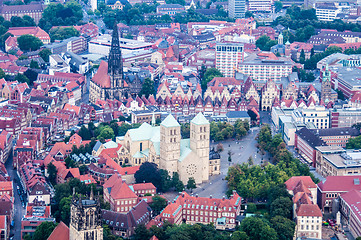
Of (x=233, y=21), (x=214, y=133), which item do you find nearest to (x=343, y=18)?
(x=233, y=21)

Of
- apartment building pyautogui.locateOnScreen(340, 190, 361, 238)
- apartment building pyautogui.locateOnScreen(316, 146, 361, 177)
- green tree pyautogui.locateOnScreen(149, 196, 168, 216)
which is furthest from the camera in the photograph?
apartment building pyautogui.locateOnScreen(316, 146, 361, 177)

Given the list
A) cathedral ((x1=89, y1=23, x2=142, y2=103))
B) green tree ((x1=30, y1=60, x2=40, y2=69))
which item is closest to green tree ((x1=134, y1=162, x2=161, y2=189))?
cathedral ((x1=89, y1=23, x2=142, y2=103))

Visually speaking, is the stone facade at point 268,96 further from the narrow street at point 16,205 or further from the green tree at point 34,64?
the narrow street at point 16,205

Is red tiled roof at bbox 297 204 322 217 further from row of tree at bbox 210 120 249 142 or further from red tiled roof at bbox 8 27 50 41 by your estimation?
red tiled roof at bbox 8 27 50 41

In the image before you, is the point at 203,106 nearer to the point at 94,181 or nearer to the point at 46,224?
the point at 94,181

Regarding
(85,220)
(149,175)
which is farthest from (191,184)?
(85,220)

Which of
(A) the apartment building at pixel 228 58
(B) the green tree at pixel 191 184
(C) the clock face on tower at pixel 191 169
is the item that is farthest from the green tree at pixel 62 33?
(B) the green tree at pixel 191 184
